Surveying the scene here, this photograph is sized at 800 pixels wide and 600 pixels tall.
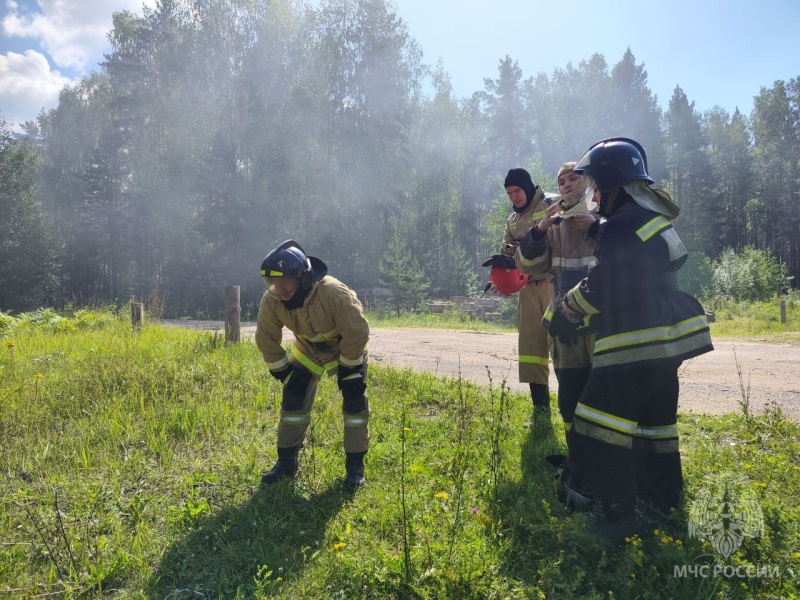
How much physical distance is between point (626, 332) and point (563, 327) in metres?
0.40

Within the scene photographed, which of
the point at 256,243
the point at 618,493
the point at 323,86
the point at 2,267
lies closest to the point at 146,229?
the point at 2,267

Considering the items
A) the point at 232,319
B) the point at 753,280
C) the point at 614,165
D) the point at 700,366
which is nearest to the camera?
the point at 614,165

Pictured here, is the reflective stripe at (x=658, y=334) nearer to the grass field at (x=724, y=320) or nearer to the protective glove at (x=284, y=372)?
the protective glove at (x=284, y=372)

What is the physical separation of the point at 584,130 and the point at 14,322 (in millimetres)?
34897

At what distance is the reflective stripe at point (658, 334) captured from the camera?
2.39 metres

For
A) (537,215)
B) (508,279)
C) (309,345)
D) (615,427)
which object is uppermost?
(537,215)

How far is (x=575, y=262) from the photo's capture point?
338 centimetres

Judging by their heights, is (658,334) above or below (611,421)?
above

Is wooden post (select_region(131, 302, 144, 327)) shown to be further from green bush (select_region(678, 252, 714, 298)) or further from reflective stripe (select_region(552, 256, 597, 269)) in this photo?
green bush (select_region(678, 252, 714, 298))

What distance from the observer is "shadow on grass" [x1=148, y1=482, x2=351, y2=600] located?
8.06 feet

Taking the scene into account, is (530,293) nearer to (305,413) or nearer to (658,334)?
(658,334)

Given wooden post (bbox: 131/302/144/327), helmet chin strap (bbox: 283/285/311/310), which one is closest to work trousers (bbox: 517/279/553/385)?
helmet chin strap (bbox: 283/285/311/310)

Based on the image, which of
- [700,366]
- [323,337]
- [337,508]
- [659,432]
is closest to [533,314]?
[659,432]

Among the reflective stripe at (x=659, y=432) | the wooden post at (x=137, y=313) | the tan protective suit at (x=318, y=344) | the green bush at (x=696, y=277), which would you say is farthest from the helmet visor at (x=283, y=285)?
the green bush at (x=696, y=277)
